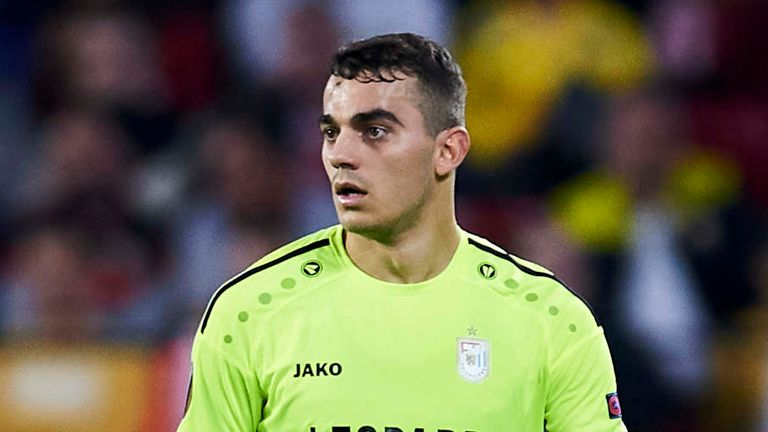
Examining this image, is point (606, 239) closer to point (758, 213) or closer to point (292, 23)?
point (758, 213)

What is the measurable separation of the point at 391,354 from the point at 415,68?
29.6 inches

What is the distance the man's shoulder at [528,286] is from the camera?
4.13 metres

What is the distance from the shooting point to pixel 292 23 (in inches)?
330

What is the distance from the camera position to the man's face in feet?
13.0

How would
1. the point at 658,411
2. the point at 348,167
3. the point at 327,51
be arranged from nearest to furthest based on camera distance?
the point at 348,167 → the point at 658,411 → the point at 327,51

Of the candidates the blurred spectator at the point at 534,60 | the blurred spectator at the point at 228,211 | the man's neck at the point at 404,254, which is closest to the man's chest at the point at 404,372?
the man's neck at the point at 404,254

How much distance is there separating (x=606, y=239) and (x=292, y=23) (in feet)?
6.92

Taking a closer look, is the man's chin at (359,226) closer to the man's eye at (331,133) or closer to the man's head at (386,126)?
the man's head at (386,126)

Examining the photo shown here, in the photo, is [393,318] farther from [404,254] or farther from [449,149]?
[449,149]

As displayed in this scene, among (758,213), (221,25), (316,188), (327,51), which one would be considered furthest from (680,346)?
(221,25)

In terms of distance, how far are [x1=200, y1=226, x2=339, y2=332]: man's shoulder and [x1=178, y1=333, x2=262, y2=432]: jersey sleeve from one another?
0.30 feet

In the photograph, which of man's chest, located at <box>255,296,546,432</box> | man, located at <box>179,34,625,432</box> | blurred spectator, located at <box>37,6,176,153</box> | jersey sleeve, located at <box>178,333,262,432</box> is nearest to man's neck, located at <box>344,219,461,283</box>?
man, located at <box>179,34,625,432</box>

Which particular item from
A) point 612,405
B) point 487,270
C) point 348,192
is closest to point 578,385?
point 612,405

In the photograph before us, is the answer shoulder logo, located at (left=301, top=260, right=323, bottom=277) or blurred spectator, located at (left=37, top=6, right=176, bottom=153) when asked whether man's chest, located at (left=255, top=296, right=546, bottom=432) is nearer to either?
shoulder logo, located at (left=301, top=260, right=323, bottom=277)
